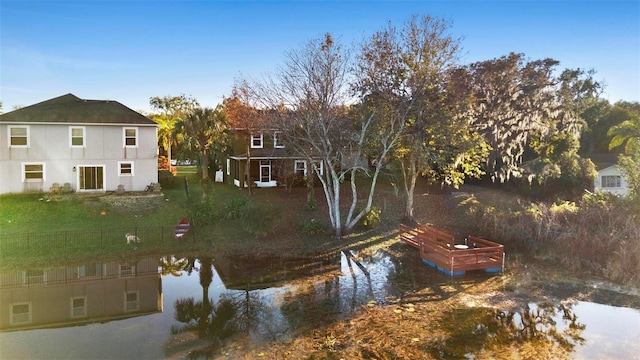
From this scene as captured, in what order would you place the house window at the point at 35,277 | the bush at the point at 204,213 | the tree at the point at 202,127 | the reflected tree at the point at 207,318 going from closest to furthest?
the reflected tree at the point at 207,318 < the house window at the point at 35,277 < the bush at the point at 204,213 < the tree at the point at 202,127

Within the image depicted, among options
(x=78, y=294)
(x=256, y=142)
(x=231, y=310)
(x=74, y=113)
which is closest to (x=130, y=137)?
(x=74, y=113)

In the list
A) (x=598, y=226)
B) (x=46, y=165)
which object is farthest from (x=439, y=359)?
(x=46, y=165)

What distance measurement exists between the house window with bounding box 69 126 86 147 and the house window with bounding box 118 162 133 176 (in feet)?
8.80

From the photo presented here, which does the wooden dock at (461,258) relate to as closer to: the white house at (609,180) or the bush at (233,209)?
the bush at (233,209)

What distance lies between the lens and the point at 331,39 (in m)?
21.4

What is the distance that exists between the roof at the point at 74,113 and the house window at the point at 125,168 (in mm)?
2839

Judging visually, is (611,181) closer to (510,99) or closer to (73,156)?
(510,99)

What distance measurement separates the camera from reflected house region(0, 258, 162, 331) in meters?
12.3

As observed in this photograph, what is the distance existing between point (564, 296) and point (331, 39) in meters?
15.2

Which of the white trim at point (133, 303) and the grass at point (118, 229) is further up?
the grass at point (118, 229)

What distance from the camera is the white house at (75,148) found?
2711 centimetres

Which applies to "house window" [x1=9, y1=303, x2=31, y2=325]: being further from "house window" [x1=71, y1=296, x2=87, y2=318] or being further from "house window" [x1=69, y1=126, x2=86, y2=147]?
"house window" [x1=69, y1=126, x2=86, y2=147]

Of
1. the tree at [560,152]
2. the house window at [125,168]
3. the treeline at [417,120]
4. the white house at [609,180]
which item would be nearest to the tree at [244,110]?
the treeline at [417,120]

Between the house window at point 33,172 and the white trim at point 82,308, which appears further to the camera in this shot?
the house window at point 33,172
